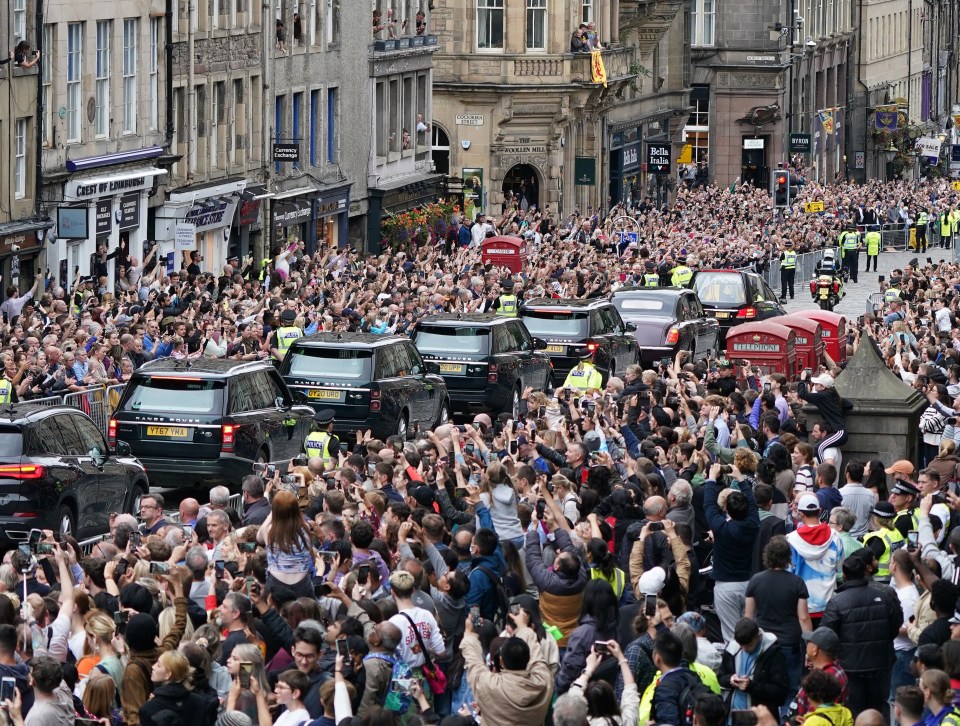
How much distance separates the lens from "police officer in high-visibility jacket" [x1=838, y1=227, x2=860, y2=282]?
199 ft

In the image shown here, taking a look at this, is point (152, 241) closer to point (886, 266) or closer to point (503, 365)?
point (503, 365)

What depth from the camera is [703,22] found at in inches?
3536

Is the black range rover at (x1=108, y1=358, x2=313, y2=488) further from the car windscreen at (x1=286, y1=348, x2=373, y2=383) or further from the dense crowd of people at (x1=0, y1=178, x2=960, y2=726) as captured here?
the car windscreen at (x1=286, y1=348, x2=373, y2=383)

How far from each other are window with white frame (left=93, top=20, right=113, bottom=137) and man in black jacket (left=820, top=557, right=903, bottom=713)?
2938 cm

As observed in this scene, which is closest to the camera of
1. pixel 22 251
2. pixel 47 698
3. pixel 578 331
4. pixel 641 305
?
pixel 47 698

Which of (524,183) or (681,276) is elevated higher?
(524,183)

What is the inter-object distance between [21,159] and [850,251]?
95.4 ft

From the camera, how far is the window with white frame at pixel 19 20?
37031 millimetres

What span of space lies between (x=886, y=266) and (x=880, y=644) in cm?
5678

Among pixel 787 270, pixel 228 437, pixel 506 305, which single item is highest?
pixel 787 270

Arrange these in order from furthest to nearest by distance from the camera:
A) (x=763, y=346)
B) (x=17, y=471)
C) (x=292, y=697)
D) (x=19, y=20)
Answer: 1. (x=19, y=20)
2. (x=763, y=346)
3. (x=17, y=471)
4. (x=292, y=697)

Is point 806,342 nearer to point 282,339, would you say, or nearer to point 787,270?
point 282,339

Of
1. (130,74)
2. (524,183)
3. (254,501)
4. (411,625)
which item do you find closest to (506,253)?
(130,74)

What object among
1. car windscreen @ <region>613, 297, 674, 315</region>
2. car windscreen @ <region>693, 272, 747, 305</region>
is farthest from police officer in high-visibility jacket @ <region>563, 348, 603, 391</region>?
car windscreen @ <region>693, 272, 747, 305</region>
